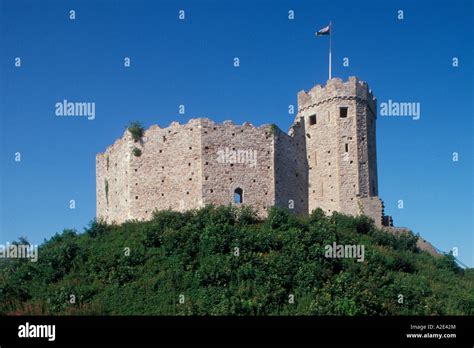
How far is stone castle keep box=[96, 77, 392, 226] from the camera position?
30.4m

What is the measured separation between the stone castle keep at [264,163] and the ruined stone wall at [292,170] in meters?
0.05

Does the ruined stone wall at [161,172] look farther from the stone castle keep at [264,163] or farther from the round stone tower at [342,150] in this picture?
the round stone tower at [342,150]

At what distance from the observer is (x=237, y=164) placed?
30.5 metres

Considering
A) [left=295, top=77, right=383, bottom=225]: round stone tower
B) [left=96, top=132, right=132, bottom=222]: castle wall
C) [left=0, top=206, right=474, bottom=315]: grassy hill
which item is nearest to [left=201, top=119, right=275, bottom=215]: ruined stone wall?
[left=0, top=206, right=474, bottom=315]: grassy hill

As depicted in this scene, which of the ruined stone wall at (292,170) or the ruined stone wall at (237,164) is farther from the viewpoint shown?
the ruined stone wall at (292,170)

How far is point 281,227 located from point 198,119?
6.94 metres

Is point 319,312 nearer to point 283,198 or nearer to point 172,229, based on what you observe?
point 172,229

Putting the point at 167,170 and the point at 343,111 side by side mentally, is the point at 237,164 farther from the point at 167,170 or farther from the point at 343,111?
the point at 343,111

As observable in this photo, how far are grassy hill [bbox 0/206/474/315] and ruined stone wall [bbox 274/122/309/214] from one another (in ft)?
9.11

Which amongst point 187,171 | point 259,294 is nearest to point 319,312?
point 259,294

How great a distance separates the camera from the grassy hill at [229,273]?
2136 cm

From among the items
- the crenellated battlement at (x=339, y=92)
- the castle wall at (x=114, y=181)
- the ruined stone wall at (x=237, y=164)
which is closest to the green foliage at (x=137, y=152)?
the castle wall at (x=114, y=181)

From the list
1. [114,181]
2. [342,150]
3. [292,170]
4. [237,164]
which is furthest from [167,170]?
[342,150]

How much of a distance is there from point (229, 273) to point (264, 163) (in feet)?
29.7
